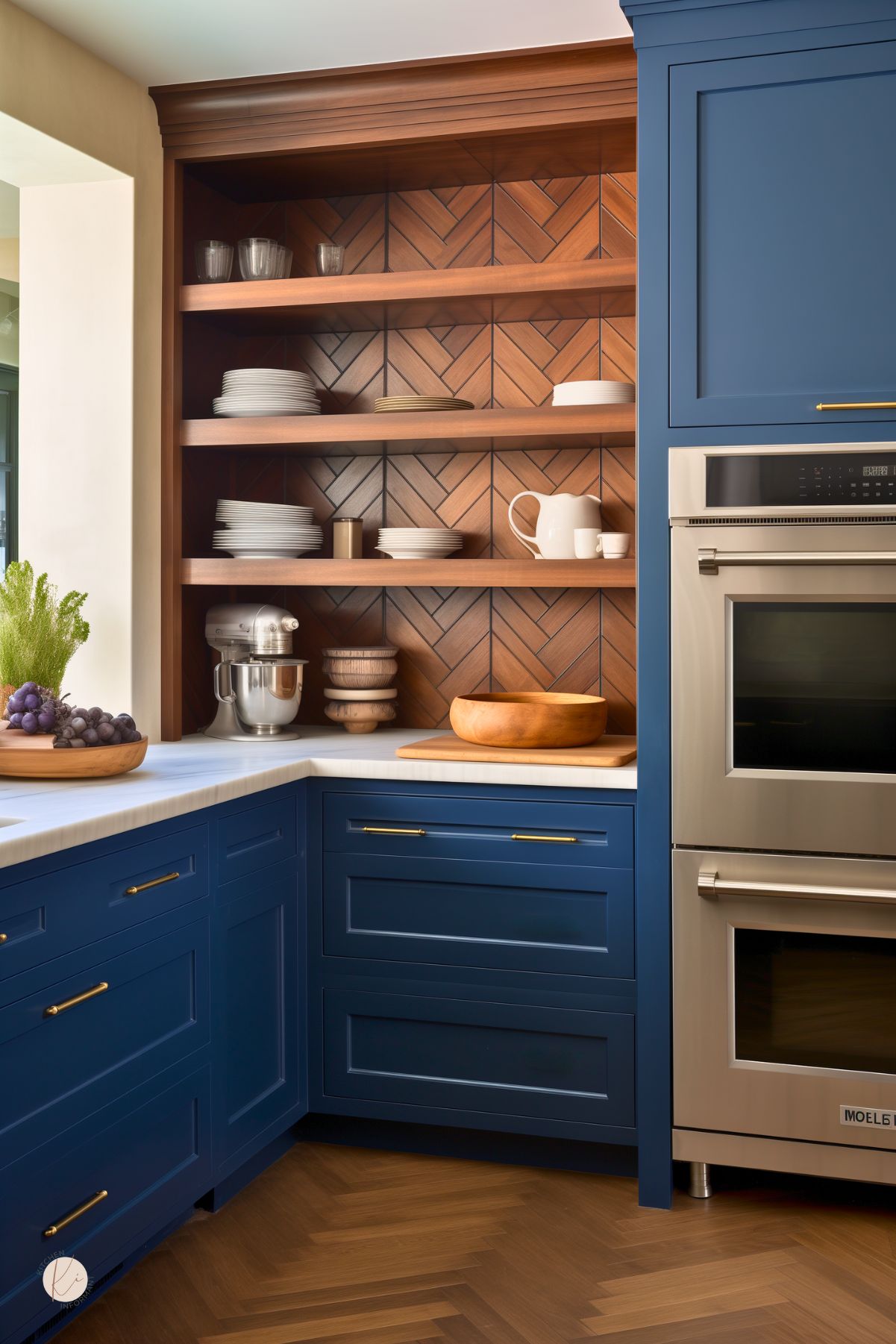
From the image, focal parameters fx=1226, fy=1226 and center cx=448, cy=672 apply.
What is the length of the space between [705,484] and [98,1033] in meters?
1.51

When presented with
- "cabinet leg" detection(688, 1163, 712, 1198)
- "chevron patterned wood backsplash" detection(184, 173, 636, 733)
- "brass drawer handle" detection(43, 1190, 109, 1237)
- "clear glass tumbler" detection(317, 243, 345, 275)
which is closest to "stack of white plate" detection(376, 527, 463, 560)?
"chevron patterned wood backsplash" detection(184, 173, 636, 733)

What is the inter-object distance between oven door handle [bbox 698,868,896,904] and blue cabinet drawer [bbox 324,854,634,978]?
7.6 inches

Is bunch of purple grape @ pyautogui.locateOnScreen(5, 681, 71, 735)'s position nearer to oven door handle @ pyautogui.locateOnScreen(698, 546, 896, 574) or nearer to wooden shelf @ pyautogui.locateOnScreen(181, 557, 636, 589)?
wooden shelf @ pyautogui.locateOnScreen(181, 557, 636, 589)

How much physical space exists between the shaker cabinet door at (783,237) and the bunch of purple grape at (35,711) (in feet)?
4.51

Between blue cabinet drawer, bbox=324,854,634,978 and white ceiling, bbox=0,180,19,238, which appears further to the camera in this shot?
white ceiling, bbox=0,180,19,238

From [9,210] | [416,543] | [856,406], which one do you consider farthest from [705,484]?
[9,210]

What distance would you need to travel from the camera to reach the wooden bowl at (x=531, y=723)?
9.09 feet

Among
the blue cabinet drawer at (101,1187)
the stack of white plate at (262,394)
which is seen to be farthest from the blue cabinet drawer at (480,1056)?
the stack of white plate at (262,394)

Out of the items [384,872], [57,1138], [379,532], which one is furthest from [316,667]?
[57,1138]

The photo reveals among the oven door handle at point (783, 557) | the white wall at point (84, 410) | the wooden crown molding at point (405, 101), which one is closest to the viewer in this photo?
the oven door handle at point (783, 557)

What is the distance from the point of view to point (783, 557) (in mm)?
2379

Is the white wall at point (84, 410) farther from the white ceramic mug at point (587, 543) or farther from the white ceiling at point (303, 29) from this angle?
the white ceramic mug at point (587, 543)

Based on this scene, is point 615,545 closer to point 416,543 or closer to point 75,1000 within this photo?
point 416,543

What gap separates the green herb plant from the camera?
8.97ft
